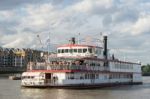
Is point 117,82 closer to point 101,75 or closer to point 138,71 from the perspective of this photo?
point 101,75

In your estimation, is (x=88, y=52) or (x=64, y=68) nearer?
(x=64, y=68)

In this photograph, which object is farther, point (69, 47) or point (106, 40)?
point (106, 40)

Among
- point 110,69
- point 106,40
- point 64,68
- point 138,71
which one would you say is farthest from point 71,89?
point 138,71

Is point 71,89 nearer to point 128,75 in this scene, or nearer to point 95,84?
point 95,84

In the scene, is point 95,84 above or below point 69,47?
below

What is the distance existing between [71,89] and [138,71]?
109 feet

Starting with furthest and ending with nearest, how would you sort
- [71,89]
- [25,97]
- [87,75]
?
[87,75], [71,89], [25,97]

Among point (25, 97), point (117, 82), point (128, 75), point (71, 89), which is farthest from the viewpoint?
point (128, 75)

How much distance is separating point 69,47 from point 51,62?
16.3ft

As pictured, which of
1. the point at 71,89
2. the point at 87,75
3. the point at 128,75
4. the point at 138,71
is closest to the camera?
the point at 71,89

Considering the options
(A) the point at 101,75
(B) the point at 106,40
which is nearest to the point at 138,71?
(B) the point at 106,40

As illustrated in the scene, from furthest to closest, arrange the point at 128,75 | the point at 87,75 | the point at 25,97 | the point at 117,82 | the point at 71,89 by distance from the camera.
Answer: the point at 128,75, the point at 117,82, the point at 87,75, the point at 71,89, the point at 25,97

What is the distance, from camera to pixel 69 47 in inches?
2731

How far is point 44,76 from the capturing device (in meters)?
63.3
